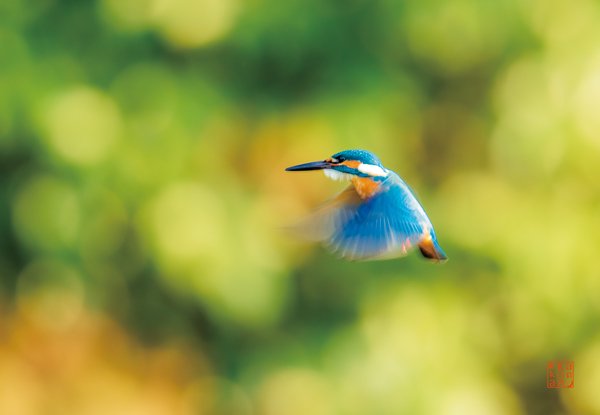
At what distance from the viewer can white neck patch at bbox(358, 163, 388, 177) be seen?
997 millimetres

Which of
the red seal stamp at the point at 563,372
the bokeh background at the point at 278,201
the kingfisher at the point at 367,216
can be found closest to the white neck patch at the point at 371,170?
the kingfisher at the point at 367,216

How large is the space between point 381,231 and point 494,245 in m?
2.04

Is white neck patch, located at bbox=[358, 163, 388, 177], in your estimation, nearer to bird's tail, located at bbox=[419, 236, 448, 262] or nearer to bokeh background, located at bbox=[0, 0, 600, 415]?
bird's tail, located at bbox=[419, 236, 448, 262]

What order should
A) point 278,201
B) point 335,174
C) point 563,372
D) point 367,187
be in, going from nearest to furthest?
point 335,174
point 367,187
point 278,201
point 563,372

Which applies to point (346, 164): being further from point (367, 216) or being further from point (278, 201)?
point (278, 201)

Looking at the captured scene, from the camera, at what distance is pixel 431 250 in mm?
1105

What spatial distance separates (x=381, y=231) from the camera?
1.01 metres

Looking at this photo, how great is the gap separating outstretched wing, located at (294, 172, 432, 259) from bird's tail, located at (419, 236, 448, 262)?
0.02 m

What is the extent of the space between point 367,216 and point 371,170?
61mm

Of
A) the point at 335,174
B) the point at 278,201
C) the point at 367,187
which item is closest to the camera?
the point at 335,174

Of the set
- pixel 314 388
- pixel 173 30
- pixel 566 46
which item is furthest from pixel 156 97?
pixel 566 46

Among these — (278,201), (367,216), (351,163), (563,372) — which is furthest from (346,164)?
(563,372)

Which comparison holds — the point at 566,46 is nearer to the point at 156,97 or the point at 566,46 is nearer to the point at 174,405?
the point at 156,97

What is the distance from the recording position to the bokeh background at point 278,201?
2.82m
